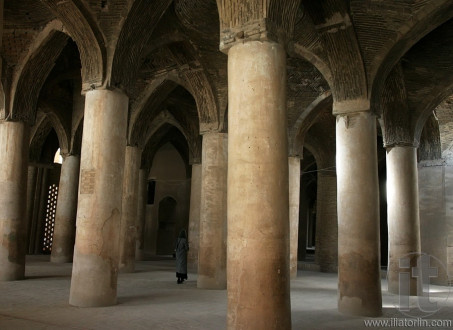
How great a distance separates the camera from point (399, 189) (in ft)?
38.9

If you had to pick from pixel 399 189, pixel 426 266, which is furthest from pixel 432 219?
pixel 399 189

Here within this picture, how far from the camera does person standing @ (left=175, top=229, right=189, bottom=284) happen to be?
36.3 ft

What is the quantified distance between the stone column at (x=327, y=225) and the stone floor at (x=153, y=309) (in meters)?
6.27

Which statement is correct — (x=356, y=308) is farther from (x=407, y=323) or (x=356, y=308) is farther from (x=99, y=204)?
(x=99, y=204)

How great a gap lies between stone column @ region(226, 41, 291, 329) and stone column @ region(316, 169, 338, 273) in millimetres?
13252

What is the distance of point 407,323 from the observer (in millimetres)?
7211

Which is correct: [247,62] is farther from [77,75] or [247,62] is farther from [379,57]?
[77,75]

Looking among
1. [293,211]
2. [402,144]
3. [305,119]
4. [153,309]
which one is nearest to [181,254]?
[153,309]

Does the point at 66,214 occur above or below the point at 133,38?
below

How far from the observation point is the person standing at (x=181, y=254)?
11078 millimetres

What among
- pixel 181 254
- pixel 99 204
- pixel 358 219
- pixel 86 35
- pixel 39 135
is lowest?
pixel 181 254

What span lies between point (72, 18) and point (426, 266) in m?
11.9

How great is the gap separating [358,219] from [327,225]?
10.1m

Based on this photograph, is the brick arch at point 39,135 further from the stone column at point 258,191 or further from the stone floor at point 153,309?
the stone column at point 258,191
